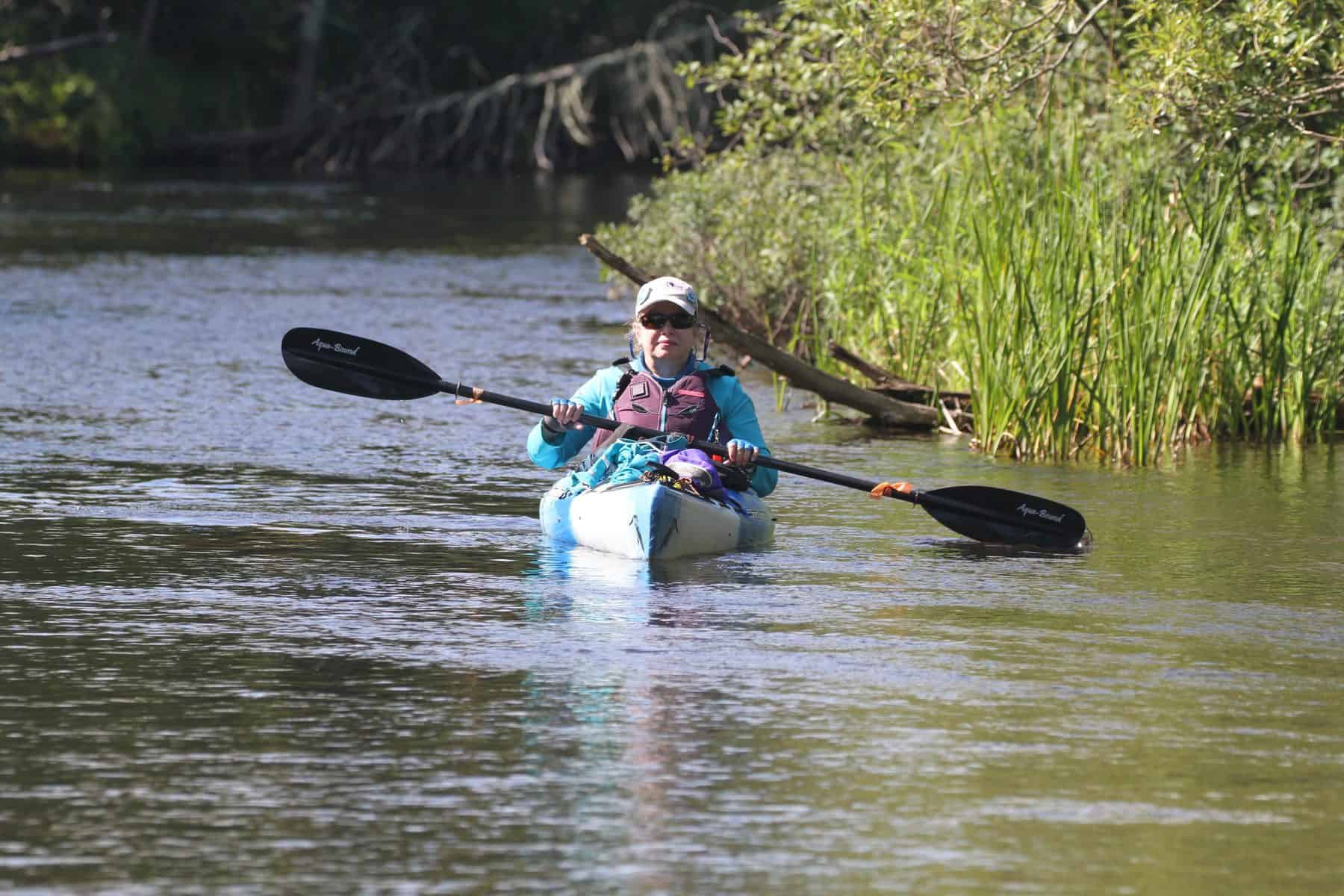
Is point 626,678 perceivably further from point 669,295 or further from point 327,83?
point 327,83

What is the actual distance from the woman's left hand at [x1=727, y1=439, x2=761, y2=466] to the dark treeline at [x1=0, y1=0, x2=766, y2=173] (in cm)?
3129

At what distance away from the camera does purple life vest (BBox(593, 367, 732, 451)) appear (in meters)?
9.50

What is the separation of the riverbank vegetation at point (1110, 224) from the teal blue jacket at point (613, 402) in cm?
245

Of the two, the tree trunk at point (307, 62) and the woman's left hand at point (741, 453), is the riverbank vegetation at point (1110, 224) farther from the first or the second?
the tree trunk at point (307, 62)

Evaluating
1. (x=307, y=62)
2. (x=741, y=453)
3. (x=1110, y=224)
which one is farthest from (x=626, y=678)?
(x=307, y=62)

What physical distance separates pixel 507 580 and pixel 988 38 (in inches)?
208

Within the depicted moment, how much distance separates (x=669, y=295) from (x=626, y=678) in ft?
9.35

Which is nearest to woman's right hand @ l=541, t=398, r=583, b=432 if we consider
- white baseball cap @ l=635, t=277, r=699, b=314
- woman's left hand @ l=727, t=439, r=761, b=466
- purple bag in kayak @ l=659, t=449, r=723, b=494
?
purple bag in kayak @ l=659, t=449, r=723, b=494

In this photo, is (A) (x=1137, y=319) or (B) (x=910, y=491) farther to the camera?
(A) (x=1137, y=319)

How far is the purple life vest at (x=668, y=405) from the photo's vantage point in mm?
9500

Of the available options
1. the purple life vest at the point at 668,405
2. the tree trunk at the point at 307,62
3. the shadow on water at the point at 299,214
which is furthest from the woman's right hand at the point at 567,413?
the tree trunk at the point at 307,62

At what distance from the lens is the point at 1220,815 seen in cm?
542

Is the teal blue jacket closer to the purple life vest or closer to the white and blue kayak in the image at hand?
the purple life vest

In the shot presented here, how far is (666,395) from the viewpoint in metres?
9.52
